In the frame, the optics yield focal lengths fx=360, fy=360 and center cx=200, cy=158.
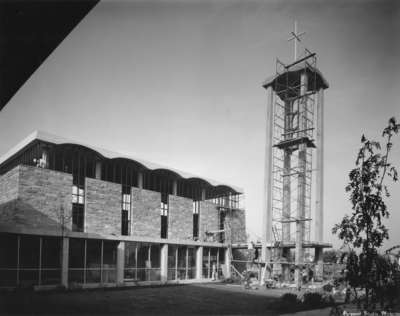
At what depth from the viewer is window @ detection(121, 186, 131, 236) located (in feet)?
94.2

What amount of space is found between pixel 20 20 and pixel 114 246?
81.9ft

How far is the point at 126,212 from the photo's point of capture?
2897 centimetres

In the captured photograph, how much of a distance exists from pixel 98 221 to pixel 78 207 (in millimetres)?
1791

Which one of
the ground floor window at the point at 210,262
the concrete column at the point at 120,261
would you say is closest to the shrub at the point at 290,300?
the concrete column at the point at 120,261

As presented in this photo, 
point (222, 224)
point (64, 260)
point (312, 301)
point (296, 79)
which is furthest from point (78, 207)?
point (296, 79)

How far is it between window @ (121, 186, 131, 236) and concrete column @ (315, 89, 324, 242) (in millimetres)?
15816

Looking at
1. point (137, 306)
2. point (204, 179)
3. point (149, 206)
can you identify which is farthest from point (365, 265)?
point (204, 179)

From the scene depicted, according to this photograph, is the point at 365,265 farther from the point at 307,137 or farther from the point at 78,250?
the point at 307,137

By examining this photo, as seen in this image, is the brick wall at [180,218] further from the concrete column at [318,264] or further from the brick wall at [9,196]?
the brick wall at [9,196]

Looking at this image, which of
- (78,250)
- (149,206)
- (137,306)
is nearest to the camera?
(137,306)

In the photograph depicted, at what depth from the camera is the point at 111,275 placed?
25938 mm

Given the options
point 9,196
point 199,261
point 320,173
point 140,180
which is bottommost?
point 199,261

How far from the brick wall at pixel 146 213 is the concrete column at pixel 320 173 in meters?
13.7

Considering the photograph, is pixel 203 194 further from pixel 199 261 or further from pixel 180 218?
pixel 199 261
